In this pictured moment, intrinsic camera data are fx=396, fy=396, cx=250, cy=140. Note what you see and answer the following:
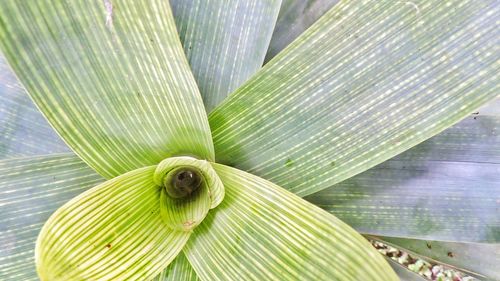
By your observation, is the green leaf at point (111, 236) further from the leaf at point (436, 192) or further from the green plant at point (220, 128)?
the leaf at point (436, 192)

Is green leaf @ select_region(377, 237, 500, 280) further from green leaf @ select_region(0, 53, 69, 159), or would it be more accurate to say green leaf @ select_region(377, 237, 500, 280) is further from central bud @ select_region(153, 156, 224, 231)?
green leaf @ select_region(0, 53, 69, 159)

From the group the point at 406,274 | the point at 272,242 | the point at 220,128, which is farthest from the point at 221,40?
the point at 406,274

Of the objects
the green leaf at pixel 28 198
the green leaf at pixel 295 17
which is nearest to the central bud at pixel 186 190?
the green leaf at pixel 28 198

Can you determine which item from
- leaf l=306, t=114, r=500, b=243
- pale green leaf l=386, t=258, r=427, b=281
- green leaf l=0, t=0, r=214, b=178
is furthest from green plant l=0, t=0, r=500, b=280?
pale green leaf l=386, t=258, r=427, b=281

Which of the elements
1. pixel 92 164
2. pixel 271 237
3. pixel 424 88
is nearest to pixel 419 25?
pixel 424 88

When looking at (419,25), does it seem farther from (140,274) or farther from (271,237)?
(140,274)

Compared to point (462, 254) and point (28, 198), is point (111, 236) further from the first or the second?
point (462, 254)

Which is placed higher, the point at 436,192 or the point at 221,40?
the point at 221,40
